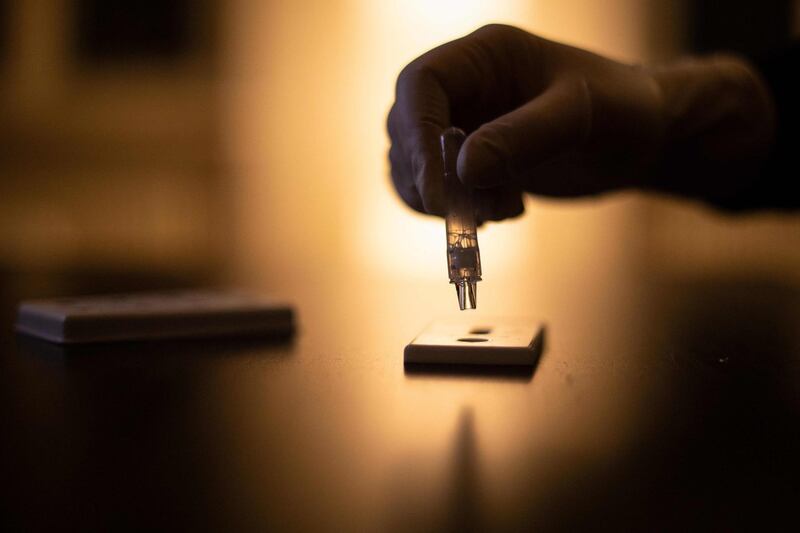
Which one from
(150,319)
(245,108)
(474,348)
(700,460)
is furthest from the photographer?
(245,108)

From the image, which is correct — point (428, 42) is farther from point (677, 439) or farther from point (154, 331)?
point (677, 439)

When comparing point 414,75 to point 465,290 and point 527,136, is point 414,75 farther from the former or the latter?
point 465,290

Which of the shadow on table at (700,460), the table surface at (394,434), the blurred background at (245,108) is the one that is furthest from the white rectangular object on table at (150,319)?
the blurred background at (245,108)

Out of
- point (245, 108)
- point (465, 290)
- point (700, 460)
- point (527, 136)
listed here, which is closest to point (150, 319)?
point (465, 290)

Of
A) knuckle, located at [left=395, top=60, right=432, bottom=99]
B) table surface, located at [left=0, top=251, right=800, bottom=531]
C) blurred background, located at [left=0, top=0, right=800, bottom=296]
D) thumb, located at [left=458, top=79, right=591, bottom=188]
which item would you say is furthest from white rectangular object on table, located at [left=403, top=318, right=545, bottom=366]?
blurred background, located at [left=0, top=0, right=800, bottom=296]

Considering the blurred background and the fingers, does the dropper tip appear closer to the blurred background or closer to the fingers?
the fingers

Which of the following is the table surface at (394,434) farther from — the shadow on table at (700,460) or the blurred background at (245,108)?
the blurred background at (245,108)
